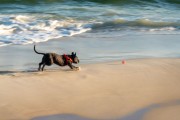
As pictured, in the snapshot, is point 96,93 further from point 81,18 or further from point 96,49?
point 81,18

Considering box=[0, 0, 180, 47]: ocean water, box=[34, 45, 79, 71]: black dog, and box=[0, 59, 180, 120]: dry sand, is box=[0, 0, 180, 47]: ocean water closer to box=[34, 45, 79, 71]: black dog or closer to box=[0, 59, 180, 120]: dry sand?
box=[34, 45, 79, 71]: black dog

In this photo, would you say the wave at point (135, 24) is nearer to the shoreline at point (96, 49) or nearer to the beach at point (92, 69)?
the beach at point (92, 69)

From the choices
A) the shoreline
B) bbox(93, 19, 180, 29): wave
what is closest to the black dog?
the shoreline

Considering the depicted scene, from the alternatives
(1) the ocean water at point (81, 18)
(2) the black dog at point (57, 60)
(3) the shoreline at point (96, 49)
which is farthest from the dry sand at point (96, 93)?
(1) the ocean water at point (81, 18)

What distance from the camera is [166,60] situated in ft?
25.7

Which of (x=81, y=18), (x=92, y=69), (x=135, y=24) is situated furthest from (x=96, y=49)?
(x=81, y=18)

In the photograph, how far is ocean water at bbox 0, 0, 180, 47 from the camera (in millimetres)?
11102

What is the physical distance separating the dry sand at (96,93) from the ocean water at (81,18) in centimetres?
269

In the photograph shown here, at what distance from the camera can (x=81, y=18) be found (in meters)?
14.0

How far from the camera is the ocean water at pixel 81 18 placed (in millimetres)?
11102

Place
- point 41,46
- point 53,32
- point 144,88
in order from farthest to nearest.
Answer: point 53,32 < point 41,46 < point 144,88

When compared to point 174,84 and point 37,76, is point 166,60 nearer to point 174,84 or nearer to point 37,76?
point 174,84

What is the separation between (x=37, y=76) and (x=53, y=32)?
4.55 metres

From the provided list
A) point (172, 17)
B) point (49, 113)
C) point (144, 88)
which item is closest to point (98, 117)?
point (49, 113)
